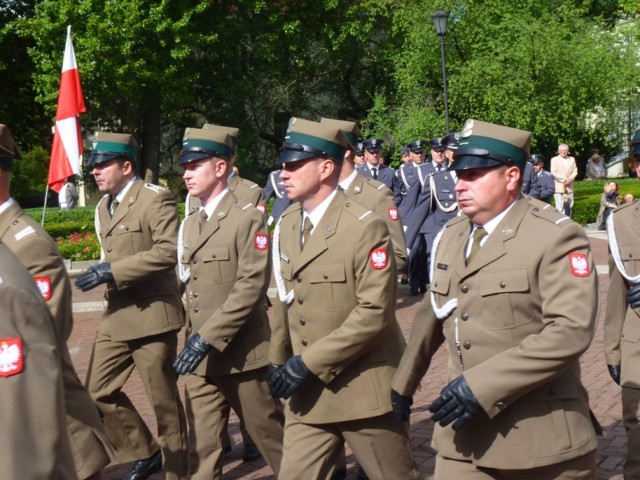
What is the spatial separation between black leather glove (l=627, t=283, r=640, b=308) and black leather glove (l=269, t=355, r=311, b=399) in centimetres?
167

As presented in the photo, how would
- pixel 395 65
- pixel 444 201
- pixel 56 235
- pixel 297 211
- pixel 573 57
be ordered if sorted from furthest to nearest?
pixel 395 65
pixel 573 57
pixel 56 235
pixel 444 201
pixel 297 211

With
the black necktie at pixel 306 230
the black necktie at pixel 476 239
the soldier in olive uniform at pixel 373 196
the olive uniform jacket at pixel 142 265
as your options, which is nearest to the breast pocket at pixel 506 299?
the black necktie at pixel 476 239

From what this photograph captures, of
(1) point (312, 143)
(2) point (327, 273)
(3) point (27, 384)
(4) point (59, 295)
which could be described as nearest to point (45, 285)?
(4) point (59, 295)

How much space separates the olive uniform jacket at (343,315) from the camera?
172 inches

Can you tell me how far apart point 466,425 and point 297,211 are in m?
1.58

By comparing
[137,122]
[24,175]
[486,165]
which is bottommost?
[24,175]

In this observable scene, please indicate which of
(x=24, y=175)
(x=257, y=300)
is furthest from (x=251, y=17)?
(x=257, y=300)

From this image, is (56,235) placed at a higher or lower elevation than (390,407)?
lower

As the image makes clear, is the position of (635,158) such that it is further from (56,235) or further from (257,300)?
(56,235)

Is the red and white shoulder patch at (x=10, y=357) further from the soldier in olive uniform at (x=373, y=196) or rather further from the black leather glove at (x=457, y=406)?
the soldier in olive uniform at (x=373, y=196)

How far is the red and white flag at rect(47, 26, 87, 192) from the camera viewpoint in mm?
11539

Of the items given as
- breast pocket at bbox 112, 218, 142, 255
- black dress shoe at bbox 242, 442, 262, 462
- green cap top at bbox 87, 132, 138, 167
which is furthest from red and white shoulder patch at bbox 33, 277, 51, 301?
black dress shoe at bbox 242, 442, 262, 462

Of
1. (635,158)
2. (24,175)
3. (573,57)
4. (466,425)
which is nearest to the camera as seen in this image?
(466,425)

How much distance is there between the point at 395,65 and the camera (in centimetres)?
3644
